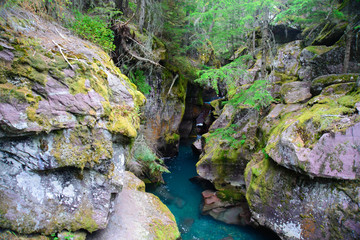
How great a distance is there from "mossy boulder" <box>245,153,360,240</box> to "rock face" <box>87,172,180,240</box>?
3.33 m

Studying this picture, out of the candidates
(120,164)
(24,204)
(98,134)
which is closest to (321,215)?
(120,164)

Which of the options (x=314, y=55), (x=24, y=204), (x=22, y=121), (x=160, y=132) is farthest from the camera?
(x=160, y=132)

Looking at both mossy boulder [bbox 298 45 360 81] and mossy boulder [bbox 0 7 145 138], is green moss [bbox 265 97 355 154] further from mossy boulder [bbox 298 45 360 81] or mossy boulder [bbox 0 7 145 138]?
mossy boulder [bbox 0 7 145 138]

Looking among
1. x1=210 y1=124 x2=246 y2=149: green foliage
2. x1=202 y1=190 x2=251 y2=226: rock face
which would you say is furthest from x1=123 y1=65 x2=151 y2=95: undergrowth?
x1=202 y1=190 x2=251 y2=226: rock face

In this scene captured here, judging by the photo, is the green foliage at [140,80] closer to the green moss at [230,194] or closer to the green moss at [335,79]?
the green moss at [230,194]

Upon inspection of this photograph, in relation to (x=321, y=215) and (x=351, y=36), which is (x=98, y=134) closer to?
(x=321, y=215)

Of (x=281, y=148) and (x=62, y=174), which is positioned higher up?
(x=281, y=148)

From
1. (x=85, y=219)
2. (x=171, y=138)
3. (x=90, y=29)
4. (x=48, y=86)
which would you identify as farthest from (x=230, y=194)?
(x=90, y=29)

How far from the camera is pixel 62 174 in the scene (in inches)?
168

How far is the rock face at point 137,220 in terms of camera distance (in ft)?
17.3

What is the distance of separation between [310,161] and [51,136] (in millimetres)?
6762

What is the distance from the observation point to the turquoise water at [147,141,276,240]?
8023 mm

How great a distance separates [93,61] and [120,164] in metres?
3.04

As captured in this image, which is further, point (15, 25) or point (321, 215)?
point (321, 215)
